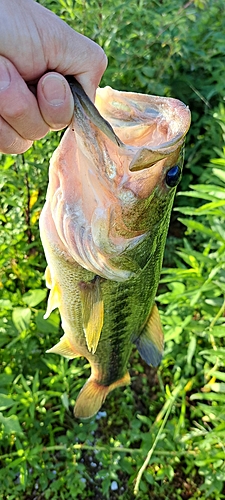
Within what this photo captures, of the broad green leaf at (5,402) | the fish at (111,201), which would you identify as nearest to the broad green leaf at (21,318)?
the broad green leaf at (5,402)

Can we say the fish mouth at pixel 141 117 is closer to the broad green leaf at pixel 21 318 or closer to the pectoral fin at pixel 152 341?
the pectoral fin at pixel 152 341

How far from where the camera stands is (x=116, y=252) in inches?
45.7

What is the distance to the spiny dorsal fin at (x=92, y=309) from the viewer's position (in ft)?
4.09

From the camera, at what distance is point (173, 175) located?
1.06 m

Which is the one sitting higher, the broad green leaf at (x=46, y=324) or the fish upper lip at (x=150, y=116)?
the fish upper lip at (x=150, y=116)

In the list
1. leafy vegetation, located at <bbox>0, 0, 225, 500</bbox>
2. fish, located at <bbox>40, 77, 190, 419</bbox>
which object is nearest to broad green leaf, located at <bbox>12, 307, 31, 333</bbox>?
leafy vegetation, located at <bbox>0, 0, 225, 500</bbox>

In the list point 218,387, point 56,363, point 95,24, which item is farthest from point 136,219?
point 95,24

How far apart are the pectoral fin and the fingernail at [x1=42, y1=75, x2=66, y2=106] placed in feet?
2.62

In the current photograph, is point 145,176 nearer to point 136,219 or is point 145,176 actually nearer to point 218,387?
point 136,219

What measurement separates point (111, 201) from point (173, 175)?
0.51 feet

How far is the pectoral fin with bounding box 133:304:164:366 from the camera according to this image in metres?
1.51

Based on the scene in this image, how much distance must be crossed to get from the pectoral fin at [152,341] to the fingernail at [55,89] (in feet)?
2.62

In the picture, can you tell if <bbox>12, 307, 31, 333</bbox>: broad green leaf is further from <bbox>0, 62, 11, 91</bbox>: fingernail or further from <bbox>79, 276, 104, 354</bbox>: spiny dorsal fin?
<bbox>0, 62, 11, 91</bbox>: fingernail

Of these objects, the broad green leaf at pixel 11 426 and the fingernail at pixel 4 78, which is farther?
the broad green leaf at pixel 11 426
